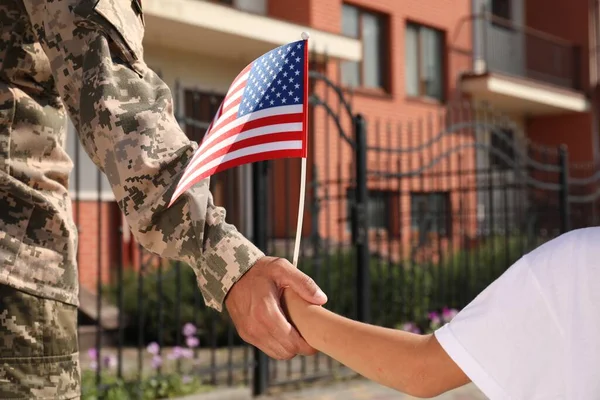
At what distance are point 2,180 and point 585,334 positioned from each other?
3.85 feet

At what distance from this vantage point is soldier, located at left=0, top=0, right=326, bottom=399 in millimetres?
1681

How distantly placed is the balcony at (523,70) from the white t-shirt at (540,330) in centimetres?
1513

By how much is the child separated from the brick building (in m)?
4.05

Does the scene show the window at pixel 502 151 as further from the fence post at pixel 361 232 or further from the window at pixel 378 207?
the fence post at pixel 361 232

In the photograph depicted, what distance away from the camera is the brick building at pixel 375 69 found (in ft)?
29.7

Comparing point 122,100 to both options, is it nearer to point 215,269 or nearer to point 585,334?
point 215,269

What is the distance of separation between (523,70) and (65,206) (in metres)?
18.1

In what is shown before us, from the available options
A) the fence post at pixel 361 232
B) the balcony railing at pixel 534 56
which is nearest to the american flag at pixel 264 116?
the fence post at pixel 361 232

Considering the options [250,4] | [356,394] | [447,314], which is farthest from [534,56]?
[356,394]

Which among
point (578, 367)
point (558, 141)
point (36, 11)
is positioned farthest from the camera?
point (558, 141)

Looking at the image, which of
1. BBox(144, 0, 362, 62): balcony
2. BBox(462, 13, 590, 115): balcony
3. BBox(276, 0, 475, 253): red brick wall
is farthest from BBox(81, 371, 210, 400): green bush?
BBox(462, 13, 590, 115): balcony

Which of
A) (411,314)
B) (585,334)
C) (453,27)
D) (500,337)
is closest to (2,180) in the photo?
(500,337)

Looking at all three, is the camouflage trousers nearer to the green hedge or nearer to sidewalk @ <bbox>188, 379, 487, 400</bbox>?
sidewalk @ <bbox>188, 379, 487, 400</bbox>

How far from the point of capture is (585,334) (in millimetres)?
1355
